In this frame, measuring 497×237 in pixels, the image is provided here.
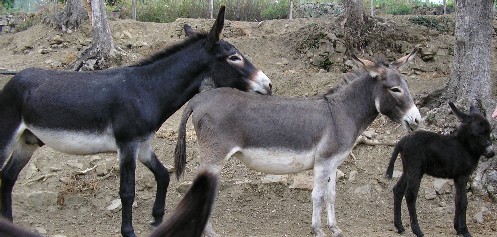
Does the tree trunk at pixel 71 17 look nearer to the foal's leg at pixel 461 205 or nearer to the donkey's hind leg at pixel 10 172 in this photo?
the donkey's hind leg at pixel 10 172

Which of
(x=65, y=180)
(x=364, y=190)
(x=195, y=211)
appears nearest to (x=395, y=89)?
(x=364, y=190)

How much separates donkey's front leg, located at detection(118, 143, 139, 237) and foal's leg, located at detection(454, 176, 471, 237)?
11.9 feet

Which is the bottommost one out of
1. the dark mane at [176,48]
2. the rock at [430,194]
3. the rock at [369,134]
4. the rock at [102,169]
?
the rock at [430,194]

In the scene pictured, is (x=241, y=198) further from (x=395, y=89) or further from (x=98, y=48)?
(x=98, y=48)

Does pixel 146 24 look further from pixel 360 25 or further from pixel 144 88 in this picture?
pixel 144 88

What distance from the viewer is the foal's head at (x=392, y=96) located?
22.7 feet

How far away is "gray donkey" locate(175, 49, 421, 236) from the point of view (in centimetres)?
656

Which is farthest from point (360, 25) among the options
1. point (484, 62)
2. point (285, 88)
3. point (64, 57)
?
point (64, 57)

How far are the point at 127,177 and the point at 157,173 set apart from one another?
446 mm

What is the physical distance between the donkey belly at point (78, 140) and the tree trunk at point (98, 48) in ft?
17.5

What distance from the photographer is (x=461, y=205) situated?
729 centimetres

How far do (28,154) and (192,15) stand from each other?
13153 millimetres

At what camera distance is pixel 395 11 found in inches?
786

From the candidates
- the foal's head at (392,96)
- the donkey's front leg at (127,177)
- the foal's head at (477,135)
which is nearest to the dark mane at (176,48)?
the donkey's front leg at (127,177)
